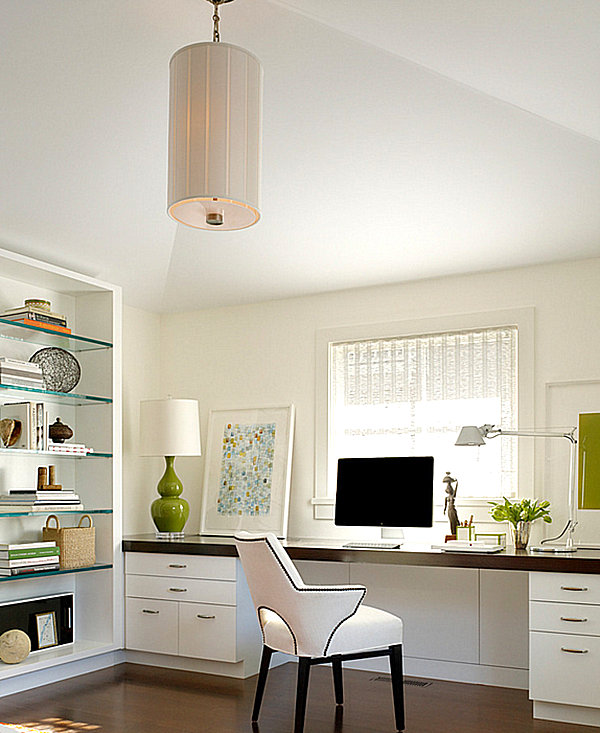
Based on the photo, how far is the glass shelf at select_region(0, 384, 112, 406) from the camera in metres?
4.64

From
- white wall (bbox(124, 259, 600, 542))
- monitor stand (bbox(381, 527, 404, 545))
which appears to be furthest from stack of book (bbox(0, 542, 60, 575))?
monitor stand (bbox(381, 527, 404, 545))

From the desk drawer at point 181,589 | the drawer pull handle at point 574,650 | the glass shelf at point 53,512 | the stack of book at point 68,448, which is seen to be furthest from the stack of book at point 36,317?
the drawer pull handle at point 574,650

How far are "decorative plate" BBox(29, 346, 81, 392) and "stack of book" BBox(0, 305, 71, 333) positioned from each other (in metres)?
0.19

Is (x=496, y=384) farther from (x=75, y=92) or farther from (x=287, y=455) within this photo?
(x=75, y=92)

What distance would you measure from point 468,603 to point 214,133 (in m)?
3.26

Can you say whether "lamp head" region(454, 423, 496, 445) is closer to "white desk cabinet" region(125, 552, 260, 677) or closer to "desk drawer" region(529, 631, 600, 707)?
"desk drawer" region(529, 631, 600, 707)

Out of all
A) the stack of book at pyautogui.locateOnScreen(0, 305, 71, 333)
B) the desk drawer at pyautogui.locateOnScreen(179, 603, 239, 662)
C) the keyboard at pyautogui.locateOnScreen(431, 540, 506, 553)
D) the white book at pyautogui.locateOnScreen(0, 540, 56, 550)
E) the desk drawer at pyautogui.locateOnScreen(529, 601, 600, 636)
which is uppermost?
the stack of book at pyautogui.locateOnScreen(0, 305, 71, 333)

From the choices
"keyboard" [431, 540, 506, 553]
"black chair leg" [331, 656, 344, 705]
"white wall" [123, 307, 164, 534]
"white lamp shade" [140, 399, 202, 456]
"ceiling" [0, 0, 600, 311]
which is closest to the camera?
"ceiling" [0, 0, 600, 311]

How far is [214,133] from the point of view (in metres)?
2.51

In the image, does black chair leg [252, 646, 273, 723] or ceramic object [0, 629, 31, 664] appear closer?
black chair leg [252, 646, 273, 723]

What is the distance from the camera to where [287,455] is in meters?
5.45

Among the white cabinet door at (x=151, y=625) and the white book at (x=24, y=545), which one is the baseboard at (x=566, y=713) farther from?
the white book at (x=24, y=545)

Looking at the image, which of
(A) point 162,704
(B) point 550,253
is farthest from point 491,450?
(A) point 162,704

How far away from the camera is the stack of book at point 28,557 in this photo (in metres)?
4.40
